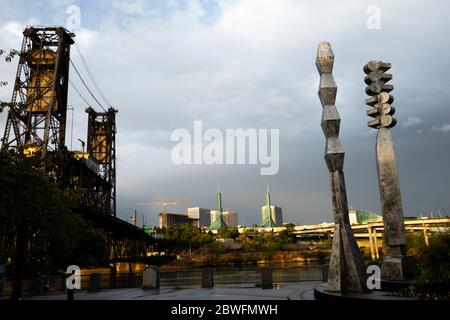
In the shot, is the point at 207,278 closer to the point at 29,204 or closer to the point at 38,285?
the point at 38,285

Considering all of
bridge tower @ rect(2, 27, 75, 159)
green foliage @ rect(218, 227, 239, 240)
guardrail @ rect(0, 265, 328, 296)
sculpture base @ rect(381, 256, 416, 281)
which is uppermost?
bridge tower @ rect(2, 27, 75, 159)

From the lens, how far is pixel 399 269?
13492mm

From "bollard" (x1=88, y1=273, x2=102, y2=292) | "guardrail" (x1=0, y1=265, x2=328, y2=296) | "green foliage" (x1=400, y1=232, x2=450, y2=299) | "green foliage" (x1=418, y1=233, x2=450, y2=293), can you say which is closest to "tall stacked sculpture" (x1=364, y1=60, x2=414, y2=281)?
"green foliage" (x1=400, y1=232, x2=450, y2=299)

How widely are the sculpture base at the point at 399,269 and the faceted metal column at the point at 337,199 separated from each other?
82.6 inches

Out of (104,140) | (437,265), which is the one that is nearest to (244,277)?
(437,265)

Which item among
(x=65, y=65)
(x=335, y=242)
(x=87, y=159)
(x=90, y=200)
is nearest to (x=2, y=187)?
(x=335, y=242)

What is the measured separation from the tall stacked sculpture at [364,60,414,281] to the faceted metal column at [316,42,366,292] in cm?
223

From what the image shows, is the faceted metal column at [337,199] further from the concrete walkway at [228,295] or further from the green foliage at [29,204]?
the green foliage at [29,204]

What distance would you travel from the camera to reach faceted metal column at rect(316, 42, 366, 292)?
1209 centimetres

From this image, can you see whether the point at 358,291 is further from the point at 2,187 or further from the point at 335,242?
the point at 2,187

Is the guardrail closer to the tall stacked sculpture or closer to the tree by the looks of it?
the tree

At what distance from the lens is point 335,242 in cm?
1259

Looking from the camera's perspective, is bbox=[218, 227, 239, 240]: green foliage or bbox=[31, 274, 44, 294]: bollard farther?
bbox=[218, 227, 239, 240]: green foliage

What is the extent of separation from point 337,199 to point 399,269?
3.40 metres
